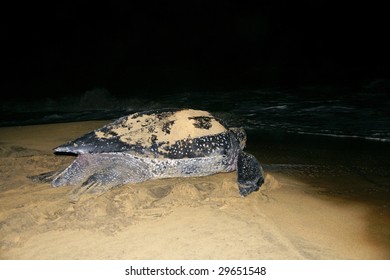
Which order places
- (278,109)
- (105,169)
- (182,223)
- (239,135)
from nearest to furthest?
(182,223) < (105,169) < (239,135) < (278,109)

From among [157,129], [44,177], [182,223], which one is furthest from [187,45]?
[182,223]

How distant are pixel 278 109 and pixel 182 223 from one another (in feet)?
17.4

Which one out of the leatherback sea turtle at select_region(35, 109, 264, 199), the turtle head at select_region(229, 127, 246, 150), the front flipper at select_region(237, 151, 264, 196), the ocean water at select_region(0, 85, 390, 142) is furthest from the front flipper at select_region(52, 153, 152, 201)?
the ocean water at select_region(0, 85, 390, 142)

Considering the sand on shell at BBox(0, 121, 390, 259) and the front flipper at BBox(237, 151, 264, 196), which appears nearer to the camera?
the sand on shell at BBox(0, 121, 390, 259)

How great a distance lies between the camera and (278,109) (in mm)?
6992

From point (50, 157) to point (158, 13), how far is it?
2863 cm

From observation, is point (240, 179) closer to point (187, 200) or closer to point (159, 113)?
point (187, 200)

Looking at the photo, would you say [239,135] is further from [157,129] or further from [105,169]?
[105,169]

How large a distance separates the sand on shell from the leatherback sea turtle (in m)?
0.12

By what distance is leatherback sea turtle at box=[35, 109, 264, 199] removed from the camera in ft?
9.34

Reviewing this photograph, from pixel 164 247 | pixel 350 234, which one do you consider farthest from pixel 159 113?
pixel 350 234

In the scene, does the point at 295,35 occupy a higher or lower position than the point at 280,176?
higher

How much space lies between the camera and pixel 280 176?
322cm

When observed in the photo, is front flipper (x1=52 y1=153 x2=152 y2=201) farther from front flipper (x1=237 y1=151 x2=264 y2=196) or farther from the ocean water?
the ocean water
